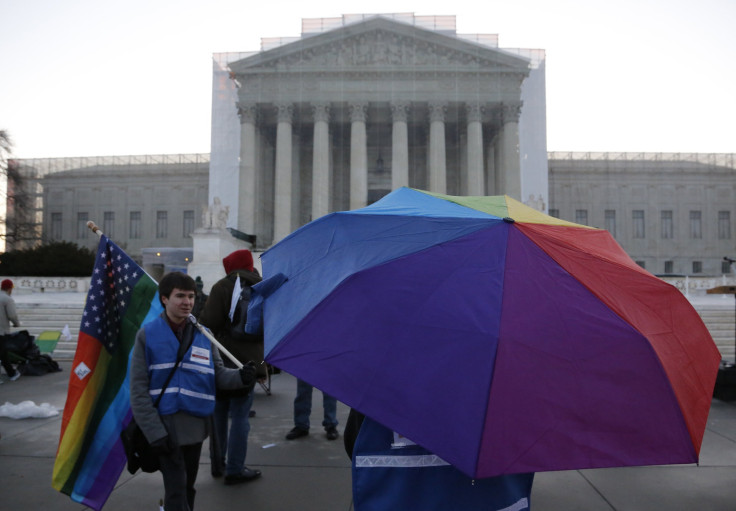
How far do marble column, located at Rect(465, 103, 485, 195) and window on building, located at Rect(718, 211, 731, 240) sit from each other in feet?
92.5

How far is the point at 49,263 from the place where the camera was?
3212cm

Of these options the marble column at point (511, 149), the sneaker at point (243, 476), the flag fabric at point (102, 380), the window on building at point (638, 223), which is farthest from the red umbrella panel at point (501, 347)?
the window on building at point (638, 223)

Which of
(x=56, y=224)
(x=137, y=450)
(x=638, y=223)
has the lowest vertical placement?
(x=137, y=450)

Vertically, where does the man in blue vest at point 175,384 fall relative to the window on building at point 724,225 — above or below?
below

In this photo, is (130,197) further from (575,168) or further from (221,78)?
(575,168)

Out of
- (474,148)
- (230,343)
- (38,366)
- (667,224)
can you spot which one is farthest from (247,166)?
(667,224)

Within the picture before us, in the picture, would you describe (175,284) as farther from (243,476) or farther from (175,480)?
(243,476)

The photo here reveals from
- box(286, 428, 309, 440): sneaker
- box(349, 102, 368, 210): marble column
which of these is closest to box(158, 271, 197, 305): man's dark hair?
box(286, 428, 309, 440): sneaker

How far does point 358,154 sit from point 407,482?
33970mm

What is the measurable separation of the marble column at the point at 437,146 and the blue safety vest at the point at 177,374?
107 feet

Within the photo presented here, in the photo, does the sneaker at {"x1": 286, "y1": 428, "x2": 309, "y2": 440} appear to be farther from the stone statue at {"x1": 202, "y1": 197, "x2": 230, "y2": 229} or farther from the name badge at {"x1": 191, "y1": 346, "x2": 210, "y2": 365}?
the stone statue at {"x1": 202, "y1": 197, "x2": 230, "y2": 229}

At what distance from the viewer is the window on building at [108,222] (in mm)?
49469

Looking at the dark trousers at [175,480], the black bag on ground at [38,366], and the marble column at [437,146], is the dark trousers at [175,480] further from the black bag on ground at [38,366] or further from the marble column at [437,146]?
the marble column at [437,146]

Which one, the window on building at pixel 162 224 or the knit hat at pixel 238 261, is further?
the window on building at pixel 162 224
